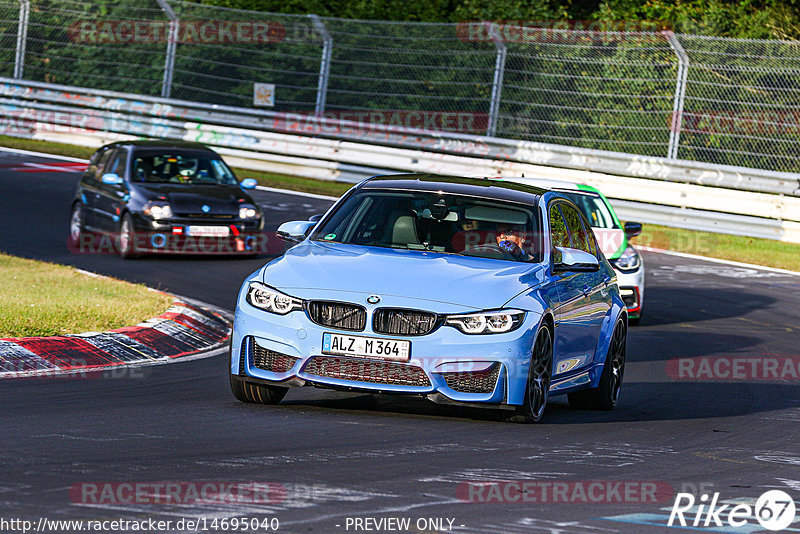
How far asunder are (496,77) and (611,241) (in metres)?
12.0

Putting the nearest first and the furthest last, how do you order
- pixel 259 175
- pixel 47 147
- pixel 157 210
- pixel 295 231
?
pixel 295 231 → pixel 157 210 → pixel 259 175 → pixel 47 147

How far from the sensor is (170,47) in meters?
30.4

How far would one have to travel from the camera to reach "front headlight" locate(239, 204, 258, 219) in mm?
19281

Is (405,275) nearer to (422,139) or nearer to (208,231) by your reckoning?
(208,231)

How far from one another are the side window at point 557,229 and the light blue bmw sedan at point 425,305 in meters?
0.04

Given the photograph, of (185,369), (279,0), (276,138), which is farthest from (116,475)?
(279,0)

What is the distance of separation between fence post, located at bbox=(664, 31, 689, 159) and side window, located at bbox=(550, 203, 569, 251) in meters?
15.2

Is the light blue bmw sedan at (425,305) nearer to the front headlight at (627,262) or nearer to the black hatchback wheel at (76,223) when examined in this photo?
the front headlight at (627,262)

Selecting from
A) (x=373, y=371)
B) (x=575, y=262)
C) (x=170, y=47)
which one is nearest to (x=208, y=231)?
(x=575, y=262)

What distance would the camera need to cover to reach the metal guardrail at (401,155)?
24125mm

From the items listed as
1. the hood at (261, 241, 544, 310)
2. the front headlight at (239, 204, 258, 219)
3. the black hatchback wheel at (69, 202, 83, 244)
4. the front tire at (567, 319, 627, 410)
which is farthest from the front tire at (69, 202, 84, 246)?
the hood at (261, 241, 544, 310)

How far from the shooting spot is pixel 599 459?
26.0 ft

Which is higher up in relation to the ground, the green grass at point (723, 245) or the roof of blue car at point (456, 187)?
the roof of blue car at point (456, 187)

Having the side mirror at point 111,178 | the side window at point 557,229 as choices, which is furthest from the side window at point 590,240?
the side mirror at point 111,178
